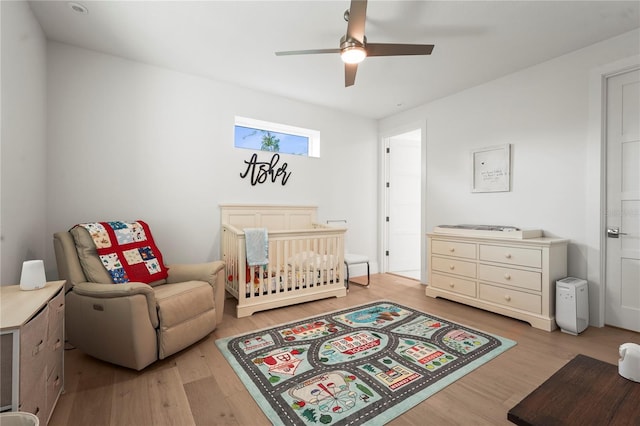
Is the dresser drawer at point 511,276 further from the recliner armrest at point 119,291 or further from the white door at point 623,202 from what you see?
the recliner armrest at point 119,291

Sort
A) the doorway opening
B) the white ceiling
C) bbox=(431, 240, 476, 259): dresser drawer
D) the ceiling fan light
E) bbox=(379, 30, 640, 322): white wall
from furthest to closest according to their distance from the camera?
the doorway opening → bbox=(431, 240, 476, 259): dresser drawer → bbox=(379, 30, 640, 322): white wall → the white ceiling → the ceiling fan light

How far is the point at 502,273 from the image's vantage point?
281cm

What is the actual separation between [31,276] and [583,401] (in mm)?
2486

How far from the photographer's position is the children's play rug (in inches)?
59.6

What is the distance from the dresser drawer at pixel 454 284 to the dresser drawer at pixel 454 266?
75 mm

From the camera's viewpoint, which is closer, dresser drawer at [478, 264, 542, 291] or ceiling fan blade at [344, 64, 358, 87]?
ceiling fan blade at [344, 64, 358, 87]

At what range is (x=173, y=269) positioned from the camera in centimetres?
251

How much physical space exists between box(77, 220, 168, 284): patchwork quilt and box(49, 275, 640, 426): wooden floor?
0.62 meters

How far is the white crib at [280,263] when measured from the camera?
285 centimetres

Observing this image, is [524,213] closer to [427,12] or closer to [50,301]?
[427,12]

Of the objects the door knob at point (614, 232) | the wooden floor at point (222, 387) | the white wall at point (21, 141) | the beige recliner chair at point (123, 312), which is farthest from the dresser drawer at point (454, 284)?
the white wall at point (21, 141)

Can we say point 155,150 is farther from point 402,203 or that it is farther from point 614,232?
point 614,232

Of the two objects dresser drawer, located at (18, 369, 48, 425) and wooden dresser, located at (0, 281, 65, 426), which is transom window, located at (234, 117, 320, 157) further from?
dresser drawer, located at (18, 369, 48, 425)

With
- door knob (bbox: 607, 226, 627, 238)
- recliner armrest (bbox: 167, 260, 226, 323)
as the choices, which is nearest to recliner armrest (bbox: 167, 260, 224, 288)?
recliner armrest (bbox: 167, 260, 226, 323)
